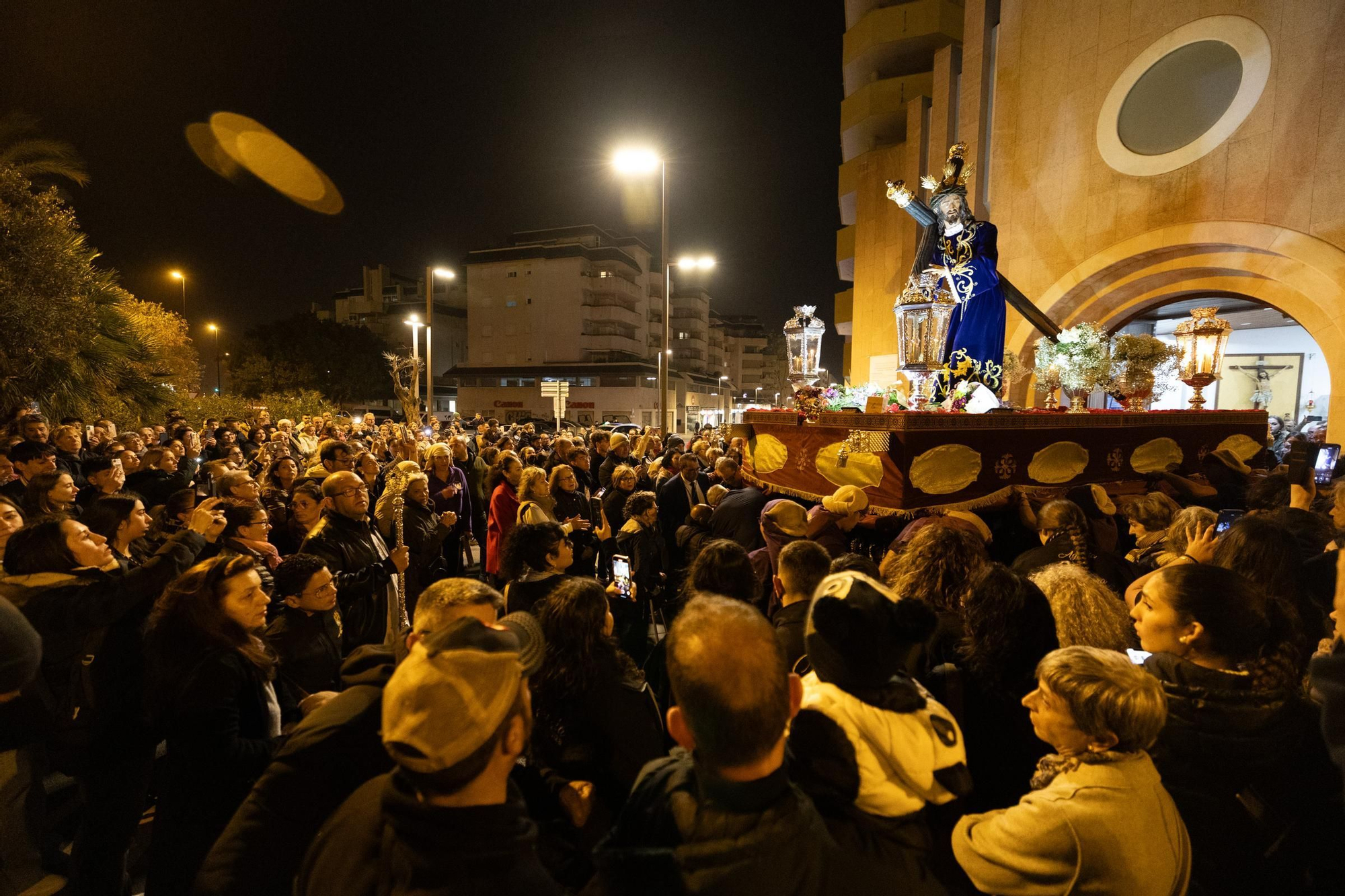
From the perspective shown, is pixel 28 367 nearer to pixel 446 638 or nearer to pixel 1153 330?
pixel 446 638

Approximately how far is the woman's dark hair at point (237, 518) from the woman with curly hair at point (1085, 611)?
167 inches

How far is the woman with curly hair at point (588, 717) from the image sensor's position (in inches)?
83.0

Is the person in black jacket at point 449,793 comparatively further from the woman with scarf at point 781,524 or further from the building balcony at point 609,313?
the building balcony at point 609,313

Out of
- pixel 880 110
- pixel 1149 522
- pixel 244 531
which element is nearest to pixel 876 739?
pixel 244 531

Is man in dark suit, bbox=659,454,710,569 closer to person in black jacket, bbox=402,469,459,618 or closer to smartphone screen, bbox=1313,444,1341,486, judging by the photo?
person in black jacket, bbox=402,469,459,618

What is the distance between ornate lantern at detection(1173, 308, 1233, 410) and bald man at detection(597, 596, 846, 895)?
12.5 meters

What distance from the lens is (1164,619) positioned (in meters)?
2.26

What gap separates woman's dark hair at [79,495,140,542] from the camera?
3.37 m

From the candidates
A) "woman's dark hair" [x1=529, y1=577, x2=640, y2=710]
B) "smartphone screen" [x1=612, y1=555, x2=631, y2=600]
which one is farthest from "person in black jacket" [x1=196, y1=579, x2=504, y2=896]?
"smartphone screen" [x1=612, y1=555, x2=631, y2=600]

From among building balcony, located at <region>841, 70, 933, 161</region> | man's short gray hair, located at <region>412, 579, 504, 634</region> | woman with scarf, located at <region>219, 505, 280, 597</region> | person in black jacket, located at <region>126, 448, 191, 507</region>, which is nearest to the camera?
man's short gray hair, located at <region>412, 579, 504, 634</region>

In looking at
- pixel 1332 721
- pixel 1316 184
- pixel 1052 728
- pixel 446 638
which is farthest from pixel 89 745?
pixel 1316 184

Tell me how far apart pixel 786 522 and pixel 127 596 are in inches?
139

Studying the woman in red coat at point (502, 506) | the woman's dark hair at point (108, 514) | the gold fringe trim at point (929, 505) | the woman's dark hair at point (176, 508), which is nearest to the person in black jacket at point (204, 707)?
the woman's dark hair at point (108, 514)

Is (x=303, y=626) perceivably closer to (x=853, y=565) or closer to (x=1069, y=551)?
(x=853, y=565)
